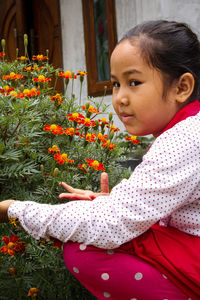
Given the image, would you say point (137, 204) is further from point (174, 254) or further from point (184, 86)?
point (184, 86)

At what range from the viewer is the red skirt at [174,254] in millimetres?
1140

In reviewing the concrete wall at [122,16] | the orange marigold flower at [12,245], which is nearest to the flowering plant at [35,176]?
the orange marigold flower at [12,245]

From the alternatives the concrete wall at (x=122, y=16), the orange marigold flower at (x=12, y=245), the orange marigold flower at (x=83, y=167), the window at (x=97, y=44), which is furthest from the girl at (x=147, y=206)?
the window at (x=97, y=44)

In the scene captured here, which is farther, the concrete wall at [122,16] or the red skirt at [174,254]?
the concrete wall at [122,16]

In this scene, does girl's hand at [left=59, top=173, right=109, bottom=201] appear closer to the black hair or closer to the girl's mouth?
the girl's mouth

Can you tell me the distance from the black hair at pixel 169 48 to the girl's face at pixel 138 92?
3 centimetres

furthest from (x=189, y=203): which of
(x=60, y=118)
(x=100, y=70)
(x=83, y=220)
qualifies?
(x=100, y=70)

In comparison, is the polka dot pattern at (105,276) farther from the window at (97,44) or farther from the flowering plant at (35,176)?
the window at (97,44)

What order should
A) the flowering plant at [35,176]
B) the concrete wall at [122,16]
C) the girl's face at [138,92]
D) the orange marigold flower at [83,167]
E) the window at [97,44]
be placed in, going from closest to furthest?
the girl's face at [138,92]
the flowering plant at [35,176]
the orange marigold flower at [83,167]
the concrete wall at [122,16]
the window at [97,44]

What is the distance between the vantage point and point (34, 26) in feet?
19.4

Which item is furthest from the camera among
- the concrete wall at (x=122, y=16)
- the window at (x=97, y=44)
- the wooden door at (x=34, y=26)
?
the wooden door at (x=34, y=26)

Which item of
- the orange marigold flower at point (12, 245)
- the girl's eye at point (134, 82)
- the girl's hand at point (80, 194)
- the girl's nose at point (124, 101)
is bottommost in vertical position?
the orange marigold flower at point (12, 245)

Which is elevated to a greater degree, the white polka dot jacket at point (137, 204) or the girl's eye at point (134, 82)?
the girl's eye at point (134, 82)

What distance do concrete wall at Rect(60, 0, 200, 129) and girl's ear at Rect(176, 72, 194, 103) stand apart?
6.18ft
